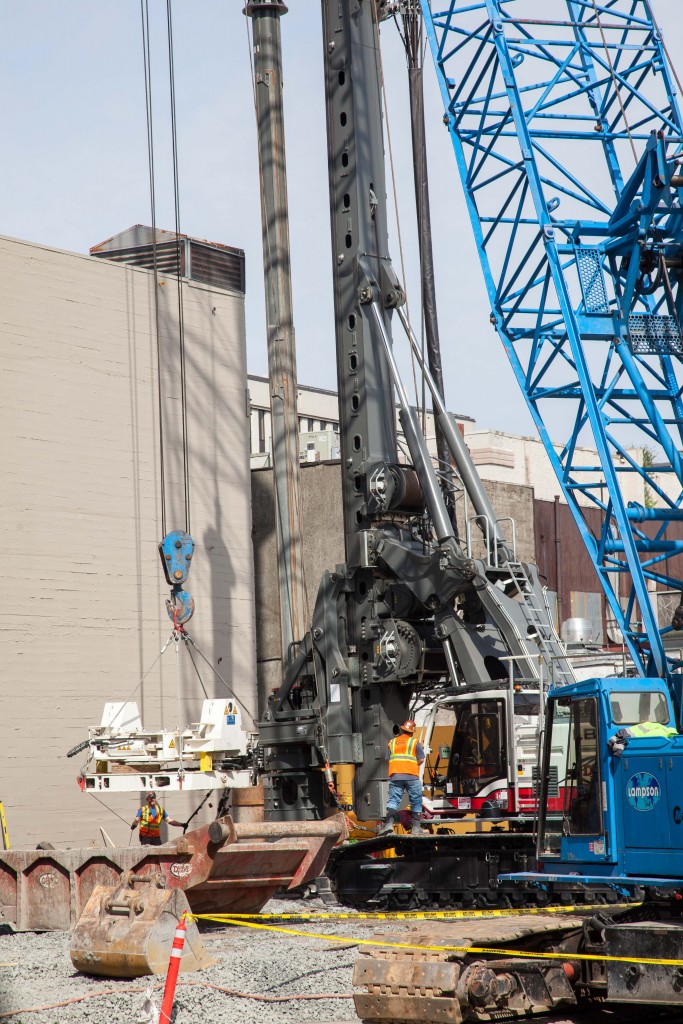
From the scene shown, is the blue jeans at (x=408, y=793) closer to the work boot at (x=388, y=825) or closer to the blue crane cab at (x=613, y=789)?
the work boot at (x=388, y=825)

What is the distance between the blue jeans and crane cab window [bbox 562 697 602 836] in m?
6.67

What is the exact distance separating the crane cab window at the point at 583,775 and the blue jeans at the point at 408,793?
21.9 feet

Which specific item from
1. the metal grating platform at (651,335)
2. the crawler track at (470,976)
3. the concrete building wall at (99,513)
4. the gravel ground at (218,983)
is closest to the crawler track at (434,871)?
the gravel ground at (218,983)

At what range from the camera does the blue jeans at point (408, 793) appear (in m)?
17.4

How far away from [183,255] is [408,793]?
1899 cm

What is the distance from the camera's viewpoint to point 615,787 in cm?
1020

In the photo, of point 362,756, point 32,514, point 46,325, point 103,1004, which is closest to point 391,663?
point 362,756

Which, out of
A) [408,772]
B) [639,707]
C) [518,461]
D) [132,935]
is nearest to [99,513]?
[408,772]

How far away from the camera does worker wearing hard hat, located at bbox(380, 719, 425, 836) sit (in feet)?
56.8

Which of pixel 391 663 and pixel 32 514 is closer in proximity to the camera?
pixel 391 663

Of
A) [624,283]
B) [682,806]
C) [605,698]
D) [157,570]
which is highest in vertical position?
[624,283]

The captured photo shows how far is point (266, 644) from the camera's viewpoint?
32.6m

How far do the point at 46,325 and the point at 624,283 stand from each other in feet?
46.2

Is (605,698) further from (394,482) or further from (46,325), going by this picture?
(46,325)
